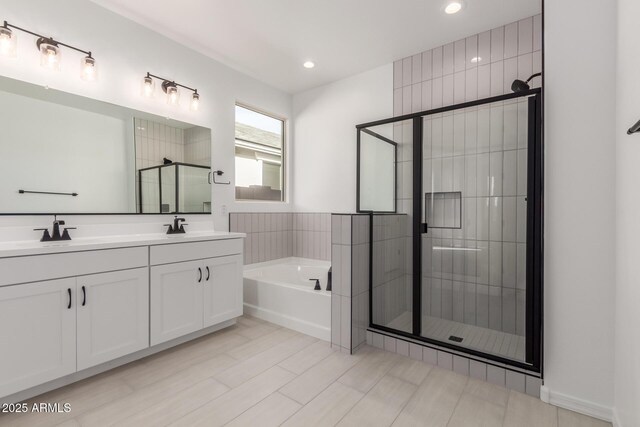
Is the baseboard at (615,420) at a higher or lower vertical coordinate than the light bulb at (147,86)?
lower

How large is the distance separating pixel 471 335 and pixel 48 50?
352 cm

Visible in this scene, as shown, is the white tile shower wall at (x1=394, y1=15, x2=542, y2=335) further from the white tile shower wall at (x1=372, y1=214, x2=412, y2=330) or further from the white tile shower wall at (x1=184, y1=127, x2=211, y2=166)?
the white tile shower wall at (x1=184, y1=127, x2=211, y2=166)

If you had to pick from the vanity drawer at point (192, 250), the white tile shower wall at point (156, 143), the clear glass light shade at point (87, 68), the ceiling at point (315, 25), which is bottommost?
the vanity drawer at point (192, 250)

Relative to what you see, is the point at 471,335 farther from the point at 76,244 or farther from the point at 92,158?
the point at 92,158

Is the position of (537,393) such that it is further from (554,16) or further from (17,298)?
(17,298)

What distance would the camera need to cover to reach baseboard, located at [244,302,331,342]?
2456mm

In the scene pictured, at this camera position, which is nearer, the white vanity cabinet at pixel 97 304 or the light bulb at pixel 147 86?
the white vanity cabinet at pixel 97 304

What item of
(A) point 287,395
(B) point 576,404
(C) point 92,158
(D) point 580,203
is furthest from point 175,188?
(B) point 576,404

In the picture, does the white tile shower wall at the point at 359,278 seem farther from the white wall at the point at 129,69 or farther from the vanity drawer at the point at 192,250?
the white wall at the point at 129,69

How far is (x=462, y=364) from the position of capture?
1921 millimetres

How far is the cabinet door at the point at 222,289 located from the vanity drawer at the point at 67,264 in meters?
0.54

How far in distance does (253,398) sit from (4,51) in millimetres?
2544

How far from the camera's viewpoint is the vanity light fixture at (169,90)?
97.2 inches

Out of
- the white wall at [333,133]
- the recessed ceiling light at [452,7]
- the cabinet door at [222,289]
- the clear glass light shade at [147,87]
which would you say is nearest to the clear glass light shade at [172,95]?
the clear glass light shade at [147,87]
